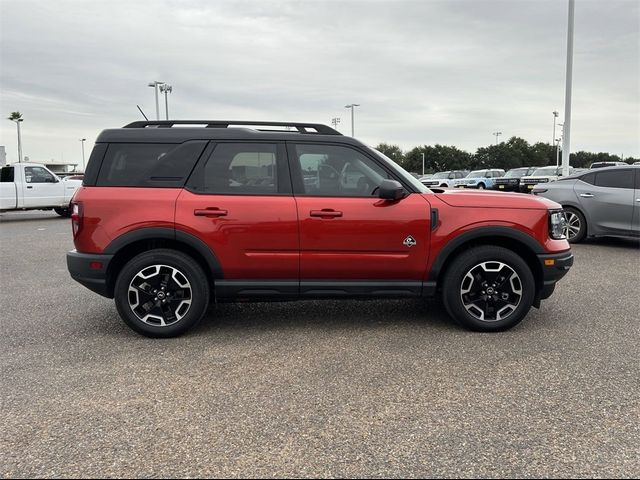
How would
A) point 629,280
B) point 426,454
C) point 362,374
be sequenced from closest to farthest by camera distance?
point 426,454 < point 362,374 < point 629,280

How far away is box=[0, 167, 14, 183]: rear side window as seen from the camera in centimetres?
1678

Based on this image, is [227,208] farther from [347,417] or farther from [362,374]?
[347,417]

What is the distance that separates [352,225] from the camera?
453 centimetres

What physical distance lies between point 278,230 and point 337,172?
0.74 meters

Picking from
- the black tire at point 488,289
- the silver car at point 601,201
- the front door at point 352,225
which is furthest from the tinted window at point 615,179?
the front door at point 352,225

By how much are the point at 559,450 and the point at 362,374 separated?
1.39 meters

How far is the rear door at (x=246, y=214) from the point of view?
178 inches

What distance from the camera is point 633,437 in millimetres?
A: 2871

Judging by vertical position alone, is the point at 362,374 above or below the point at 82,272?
below

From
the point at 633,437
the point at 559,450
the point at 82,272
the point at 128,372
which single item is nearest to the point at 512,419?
the point at 559,450

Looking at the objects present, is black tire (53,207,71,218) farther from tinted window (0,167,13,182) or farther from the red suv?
the red suv

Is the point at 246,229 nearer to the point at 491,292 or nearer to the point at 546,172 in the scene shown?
the point at 491,292

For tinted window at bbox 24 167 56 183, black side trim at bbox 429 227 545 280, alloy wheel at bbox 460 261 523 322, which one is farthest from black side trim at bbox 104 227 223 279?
tinted window at bbox 24 167 56 183

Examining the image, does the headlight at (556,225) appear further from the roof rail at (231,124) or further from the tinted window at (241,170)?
the tinted window at (241,170)
